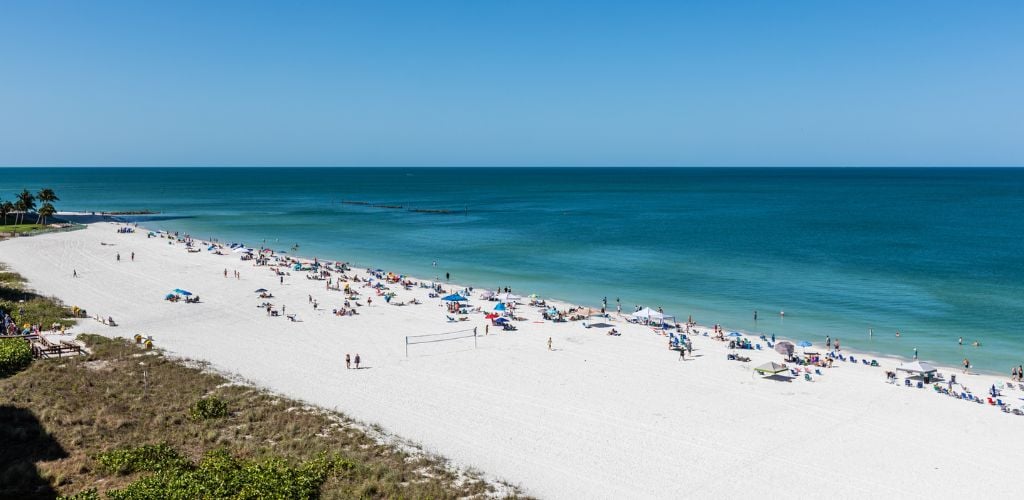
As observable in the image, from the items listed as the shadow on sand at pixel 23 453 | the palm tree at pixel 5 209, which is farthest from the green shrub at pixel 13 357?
the palm tree at pixel 5 209

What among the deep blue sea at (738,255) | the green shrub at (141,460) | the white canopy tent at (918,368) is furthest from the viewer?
the deep blue sea at (738,255)

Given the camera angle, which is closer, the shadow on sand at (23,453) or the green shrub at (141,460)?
the shadow on sand at (23,453)

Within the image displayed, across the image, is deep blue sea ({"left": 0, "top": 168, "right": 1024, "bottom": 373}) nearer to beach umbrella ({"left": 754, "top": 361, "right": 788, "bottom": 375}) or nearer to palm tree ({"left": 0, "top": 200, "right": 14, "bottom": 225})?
beach umbrella ({"left": 754, "top": 361, "right": 788, "bottom": 375})

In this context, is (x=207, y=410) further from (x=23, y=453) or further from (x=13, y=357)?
(x=13, y=357)

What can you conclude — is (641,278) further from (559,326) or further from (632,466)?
(632,466)

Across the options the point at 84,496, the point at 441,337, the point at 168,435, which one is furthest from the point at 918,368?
the point at 84,496

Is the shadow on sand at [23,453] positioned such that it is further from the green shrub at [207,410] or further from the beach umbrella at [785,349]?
the beach umbrella at [785,349]

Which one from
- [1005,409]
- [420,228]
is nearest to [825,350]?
[1005,409]
